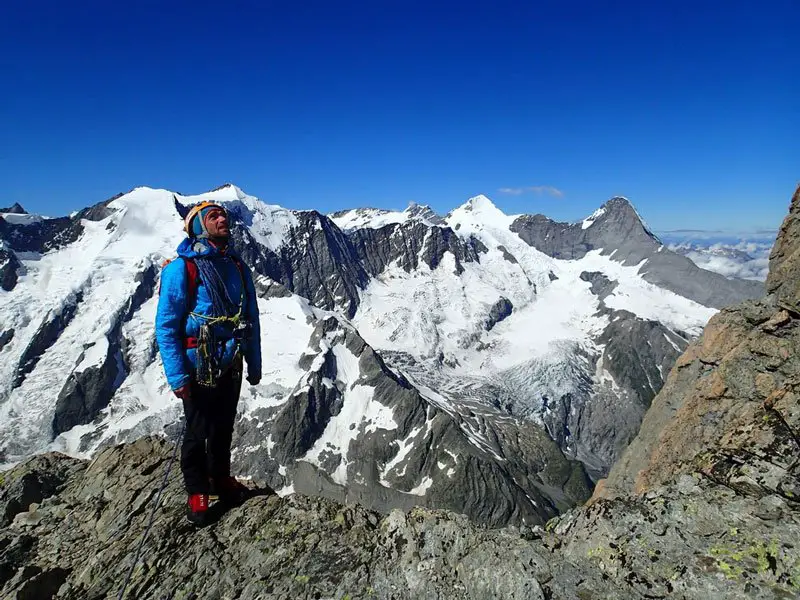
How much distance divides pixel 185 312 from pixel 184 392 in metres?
1.63

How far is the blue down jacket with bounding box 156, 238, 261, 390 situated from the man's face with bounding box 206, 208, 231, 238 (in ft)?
0.98

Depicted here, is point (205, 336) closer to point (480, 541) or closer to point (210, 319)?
point (210, 319)

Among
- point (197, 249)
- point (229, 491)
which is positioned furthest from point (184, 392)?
point (229, 491)

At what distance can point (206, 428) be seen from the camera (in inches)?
385

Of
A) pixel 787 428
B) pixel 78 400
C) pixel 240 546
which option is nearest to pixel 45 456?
pixel 240 546

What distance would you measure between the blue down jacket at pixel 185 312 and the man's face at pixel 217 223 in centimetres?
30

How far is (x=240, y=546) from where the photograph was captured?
30.7 ft

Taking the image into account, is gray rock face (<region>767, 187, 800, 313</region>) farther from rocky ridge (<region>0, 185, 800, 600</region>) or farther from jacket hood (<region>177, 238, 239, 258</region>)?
jacket hood (<region>177, 238, 239, 258</region>)

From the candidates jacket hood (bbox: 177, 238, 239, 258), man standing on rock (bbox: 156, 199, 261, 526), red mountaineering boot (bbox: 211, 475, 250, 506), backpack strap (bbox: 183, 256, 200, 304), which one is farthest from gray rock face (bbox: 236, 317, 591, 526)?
jacket hood (bbox: 177, 238, 239, 258)

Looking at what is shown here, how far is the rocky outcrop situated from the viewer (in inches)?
318

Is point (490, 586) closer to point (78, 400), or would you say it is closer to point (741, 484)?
point (741, 484)

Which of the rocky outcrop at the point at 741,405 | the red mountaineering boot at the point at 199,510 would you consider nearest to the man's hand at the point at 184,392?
the red mountaineering boot at the point at 199,510

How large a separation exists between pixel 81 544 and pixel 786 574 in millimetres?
13921

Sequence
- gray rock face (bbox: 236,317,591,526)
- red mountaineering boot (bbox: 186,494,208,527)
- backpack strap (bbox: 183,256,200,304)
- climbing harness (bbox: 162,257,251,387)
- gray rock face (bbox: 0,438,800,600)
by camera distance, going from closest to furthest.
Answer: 1. gray rock face (bbox: 0,438,800,600)
2. backpack strap (bbox: 183,256,200,304)
3. climbing harness (bbox: 162,257,251,387)
4. red mountaineering boot (bbox: 186,494,208,527)
5. gray rock face (bbox: 236,317,591,526)
